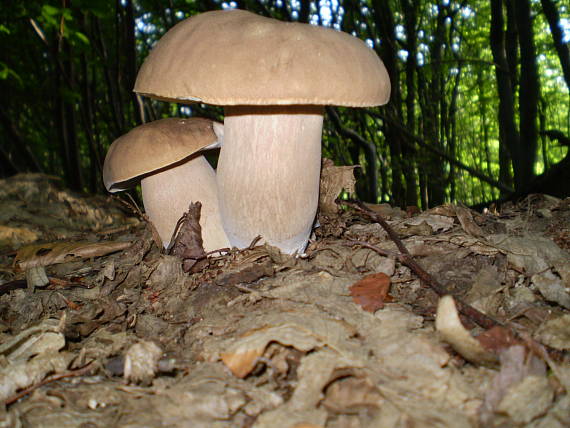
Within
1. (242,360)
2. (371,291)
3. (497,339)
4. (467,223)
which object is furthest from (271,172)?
(497,339)

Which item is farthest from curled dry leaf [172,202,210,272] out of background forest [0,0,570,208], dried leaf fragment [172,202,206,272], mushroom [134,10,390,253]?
background forest [0,0,570,208]

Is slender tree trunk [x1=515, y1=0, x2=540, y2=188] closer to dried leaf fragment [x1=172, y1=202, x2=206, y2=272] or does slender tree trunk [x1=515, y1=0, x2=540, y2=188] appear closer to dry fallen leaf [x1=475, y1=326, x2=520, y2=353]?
dry fallen leaf [x1=475, y1=326, x2=520, y2=353]

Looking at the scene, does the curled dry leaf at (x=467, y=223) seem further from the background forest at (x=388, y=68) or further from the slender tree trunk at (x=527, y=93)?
the slender tree trunk at (x=527, y=93)

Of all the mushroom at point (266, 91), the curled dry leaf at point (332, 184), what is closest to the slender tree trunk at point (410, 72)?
the curled dry leaf at point (332, 184)

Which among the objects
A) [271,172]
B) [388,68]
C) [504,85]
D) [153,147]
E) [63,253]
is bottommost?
[63,253]

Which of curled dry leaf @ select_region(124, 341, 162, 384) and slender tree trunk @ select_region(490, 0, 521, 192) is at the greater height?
slender tree trunk @ select_region(490, 0, 521, 192)

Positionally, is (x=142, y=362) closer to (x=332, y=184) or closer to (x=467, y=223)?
(x=332, y=184)

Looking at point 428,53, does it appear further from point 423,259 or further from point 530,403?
point 530,403

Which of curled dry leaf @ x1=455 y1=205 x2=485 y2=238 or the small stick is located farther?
curled dry leaf @ x1=455 y1=205 x2=485 y2=238
